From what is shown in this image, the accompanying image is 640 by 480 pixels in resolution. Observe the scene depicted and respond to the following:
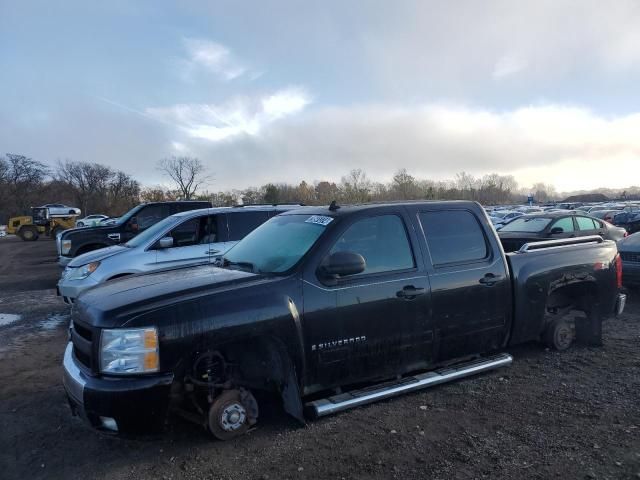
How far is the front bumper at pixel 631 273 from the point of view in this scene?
841 centimetres

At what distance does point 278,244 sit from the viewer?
4.26m

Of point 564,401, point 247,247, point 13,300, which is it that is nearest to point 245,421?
point 247,247

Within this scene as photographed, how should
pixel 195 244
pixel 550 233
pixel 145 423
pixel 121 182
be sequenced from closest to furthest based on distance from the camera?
pixel 145 423, pixel 195 244, pixel 550 233, pixel 121 182

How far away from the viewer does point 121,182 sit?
81188mm

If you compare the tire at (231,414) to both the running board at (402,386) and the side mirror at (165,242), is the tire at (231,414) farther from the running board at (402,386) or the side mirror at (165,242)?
the side mirror at (165,242)

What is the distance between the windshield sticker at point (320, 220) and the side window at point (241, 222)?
13.7 ft

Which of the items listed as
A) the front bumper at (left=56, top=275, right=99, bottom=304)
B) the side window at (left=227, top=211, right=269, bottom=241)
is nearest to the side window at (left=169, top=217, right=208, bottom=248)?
the side window at (left=227, top=211, right=269, bottom=241)

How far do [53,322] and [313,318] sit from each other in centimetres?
633

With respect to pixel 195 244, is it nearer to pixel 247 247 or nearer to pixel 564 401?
pixel 247 247

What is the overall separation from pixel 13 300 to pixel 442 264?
9.90 meters

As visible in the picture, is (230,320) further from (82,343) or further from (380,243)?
(380,243)

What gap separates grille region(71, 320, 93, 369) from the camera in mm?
3260

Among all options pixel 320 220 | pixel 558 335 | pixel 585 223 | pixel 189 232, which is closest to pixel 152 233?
pixel 189 232

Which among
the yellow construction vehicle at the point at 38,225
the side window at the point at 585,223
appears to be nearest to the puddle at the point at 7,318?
the side window at the point at 585,223
